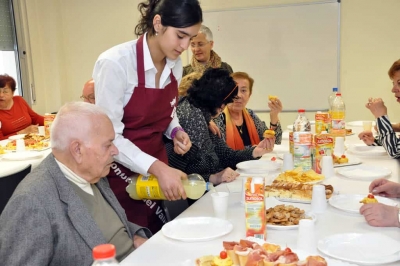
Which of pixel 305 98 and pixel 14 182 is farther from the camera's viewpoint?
pixel 305 98

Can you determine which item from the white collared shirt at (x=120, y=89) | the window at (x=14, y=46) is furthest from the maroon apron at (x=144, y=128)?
the window at (x=14, y=46)

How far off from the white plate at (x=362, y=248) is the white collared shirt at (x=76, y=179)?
82 centimetres

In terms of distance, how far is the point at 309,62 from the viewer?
499 cm

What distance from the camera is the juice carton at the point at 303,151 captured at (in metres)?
2.11

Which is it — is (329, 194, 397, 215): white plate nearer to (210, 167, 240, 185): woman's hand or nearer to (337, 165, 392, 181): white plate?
(337, 165, 392, 181): white plate

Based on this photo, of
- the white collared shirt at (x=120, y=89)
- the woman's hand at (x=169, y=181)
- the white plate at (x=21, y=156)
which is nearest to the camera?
the woman's hand at (x=169, y=181)

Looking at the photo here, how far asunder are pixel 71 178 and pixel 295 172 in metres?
1.07

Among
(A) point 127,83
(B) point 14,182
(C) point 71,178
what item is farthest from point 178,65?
(B) point 14,182

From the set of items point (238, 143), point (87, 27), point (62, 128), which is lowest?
point (238, 143)

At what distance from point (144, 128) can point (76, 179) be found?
2.03 ft

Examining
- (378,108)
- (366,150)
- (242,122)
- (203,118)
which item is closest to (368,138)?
(366,150)

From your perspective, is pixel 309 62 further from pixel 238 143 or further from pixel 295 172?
pixel 295 172

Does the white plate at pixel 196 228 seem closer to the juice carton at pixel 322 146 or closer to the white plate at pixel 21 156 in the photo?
the juice carton at pixel 322 146

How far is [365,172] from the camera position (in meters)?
2.27
